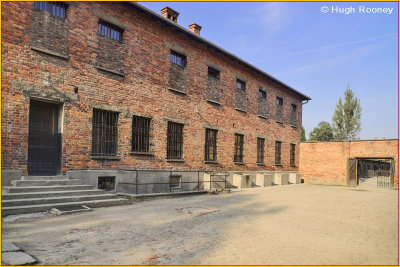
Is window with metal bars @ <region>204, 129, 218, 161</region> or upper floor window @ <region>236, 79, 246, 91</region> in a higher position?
upper floor window @ <region>236, 79, 246, 91</region>

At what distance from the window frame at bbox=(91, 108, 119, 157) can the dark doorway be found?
126 centimetres

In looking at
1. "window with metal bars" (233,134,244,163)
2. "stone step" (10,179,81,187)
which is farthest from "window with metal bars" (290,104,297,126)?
"stone step" (10,179,81,187)

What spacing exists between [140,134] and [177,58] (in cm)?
452

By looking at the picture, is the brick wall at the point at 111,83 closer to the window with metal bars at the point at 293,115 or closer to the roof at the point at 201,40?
the roof at the point at 201,40

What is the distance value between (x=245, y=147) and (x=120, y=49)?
1029cm

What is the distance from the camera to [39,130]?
30.7 ft

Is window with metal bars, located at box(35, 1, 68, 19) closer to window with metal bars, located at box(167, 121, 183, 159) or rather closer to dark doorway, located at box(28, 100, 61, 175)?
dark doorway, located at box(28, 100, 61, 175)

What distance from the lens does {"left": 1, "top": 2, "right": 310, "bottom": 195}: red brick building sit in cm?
858

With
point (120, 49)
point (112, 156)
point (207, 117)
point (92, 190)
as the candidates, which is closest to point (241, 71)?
point (207, 117)

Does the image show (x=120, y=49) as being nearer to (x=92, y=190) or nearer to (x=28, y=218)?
(x=92, y=190)

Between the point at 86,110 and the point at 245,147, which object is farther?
the point at 245,147

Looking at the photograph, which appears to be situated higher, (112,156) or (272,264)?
(112,156)

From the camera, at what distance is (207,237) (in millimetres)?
5496

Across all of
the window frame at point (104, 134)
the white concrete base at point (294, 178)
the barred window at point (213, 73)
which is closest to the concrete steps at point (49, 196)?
the window frame at point (104, 134)
